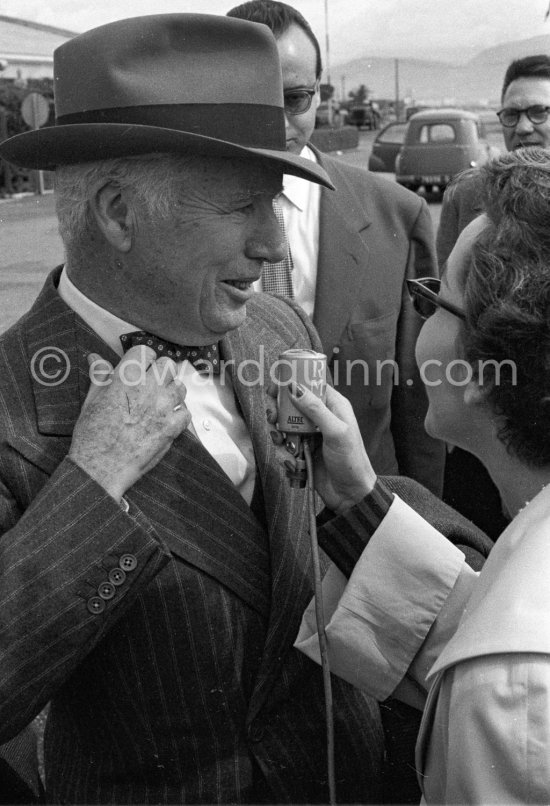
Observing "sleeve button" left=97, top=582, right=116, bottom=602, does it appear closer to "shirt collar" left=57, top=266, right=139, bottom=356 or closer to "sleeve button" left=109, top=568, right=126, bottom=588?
"sleeve button" left=109, top=568, right=126, bottom=588

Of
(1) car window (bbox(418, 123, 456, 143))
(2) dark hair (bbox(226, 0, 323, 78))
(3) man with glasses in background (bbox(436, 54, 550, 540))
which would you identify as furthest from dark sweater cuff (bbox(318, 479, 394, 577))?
(1) car window (bbox(418, 123, 456, 143))

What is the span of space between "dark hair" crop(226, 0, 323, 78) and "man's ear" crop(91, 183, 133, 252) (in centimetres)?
186

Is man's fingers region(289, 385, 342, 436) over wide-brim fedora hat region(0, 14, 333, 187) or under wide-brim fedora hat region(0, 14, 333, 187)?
under

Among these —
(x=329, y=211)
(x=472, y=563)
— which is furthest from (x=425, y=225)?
(x=472, y=563)

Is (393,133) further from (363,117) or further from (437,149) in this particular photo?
(363,117)

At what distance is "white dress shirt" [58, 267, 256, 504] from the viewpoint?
1.99 metres

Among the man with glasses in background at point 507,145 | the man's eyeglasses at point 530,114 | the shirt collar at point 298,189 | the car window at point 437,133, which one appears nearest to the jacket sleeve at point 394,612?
the shirt collar at point 298,189

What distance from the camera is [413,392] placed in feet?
11.8

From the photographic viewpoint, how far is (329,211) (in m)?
3.53

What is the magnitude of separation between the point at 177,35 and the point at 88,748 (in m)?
1.44

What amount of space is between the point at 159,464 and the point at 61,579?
35cm

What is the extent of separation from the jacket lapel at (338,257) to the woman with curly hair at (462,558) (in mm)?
1389

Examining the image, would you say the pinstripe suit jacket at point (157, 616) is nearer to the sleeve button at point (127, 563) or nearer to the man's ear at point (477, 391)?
the sleeve button at point (127, 563)

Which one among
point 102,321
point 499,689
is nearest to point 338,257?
point 102,321
